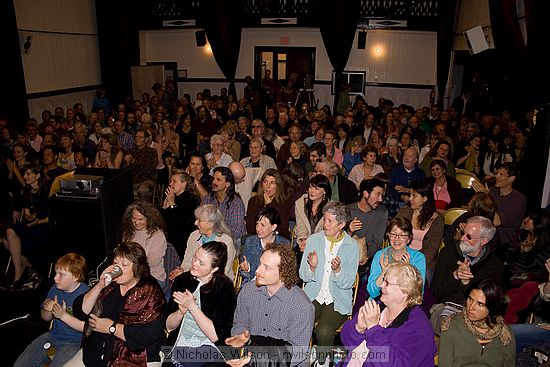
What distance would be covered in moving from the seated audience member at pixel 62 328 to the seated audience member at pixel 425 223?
2635mm

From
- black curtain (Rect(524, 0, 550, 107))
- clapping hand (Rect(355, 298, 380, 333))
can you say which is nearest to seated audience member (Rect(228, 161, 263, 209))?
clapping hand (Rect(355, 298, 380, 333))

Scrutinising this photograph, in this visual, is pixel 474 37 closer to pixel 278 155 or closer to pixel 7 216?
pixel 278 155

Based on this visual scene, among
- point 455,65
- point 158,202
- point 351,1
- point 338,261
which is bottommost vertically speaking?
point 158,202

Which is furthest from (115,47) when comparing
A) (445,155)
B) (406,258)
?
(406,258)

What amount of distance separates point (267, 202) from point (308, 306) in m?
1.84

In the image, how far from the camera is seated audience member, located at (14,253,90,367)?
3.19m

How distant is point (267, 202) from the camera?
4645 millimetres

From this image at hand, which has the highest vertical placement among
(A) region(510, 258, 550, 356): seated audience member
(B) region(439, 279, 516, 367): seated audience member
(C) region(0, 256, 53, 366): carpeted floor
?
(B) region(439, 279, 516, 367): seated audience member

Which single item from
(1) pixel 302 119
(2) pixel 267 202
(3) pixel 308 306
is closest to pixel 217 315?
(3) pixel 308 306

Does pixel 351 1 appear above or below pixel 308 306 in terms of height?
above

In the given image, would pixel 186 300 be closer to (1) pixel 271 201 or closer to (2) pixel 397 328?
(2) pixel 397 328

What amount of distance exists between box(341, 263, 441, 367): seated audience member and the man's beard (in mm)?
1101

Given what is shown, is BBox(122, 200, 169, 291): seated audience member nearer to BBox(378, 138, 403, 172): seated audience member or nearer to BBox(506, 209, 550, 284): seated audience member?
BBox(506, 209, 550, 284): seated audience member

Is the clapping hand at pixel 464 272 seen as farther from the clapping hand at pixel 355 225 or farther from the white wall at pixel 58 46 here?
the white wall at pixel 58 46
